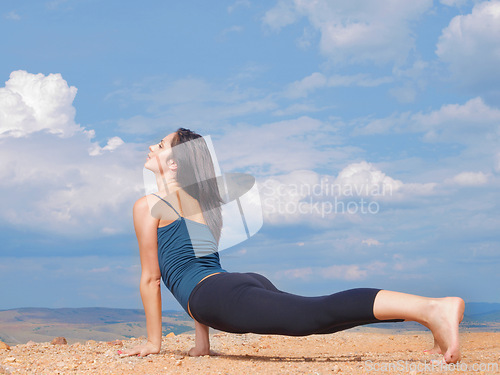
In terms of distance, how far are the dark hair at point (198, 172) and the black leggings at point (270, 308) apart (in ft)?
2.05

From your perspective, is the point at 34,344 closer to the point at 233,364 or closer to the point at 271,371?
the point at 233,364

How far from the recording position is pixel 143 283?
390 centimetres

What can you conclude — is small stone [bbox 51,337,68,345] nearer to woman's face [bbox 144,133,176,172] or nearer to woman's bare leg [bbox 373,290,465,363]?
woman's face [bbox 144,133,176,172]

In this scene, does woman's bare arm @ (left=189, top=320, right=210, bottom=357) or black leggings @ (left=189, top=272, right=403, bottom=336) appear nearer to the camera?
black leggings @ (left=189, top=272, right=403, bottom=336)

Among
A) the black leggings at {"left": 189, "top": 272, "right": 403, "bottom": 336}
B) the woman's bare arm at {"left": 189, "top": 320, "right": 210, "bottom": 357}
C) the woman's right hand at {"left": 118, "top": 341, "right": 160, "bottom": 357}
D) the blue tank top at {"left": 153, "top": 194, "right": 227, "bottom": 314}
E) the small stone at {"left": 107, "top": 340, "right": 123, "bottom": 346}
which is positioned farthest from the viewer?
the small stone at {"left": 107, "top": 340, "right": 123, "bottom": 346}

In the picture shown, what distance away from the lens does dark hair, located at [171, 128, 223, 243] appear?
13.1 feet

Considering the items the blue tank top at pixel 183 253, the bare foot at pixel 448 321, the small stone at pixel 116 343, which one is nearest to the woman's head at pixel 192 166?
the blue tank top at pixel 183 253

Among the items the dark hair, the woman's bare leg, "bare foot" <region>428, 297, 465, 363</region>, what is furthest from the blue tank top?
"bare foot" <region>428, 297, 465, 363</region>

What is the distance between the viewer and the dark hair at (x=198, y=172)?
3.98 meters

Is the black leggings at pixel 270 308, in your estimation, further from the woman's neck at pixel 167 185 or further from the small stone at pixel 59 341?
the small stone at pixel 59 341

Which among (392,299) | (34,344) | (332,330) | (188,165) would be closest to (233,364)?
(332,330)

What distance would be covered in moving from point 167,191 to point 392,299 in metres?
1.91

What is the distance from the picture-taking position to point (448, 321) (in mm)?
3039

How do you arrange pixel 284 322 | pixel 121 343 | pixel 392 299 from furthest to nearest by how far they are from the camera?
pixel 121 343 < pixel 284 322 < pixel 392 299
